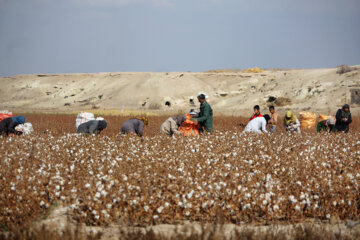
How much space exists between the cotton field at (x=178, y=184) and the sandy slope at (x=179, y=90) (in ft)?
71.7

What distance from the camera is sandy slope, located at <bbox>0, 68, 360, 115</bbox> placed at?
123 ft

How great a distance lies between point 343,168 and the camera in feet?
21.9

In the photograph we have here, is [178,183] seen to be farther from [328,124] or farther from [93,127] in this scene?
[328,124]

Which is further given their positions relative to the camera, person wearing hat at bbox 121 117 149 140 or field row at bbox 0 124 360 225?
person wearing hat at bbox 121 117 149 140

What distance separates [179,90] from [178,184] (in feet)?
153

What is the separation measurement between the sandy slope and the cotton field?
71.7 ft

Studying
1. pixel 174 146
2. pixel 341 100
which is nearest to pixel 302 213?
pixel 174 146

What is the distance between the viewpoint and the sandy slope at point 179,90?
37.6 meters

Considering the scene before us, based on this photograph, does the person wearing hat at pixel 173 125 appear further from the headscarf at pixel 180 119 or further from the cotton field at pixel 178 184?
the cotton field at pixel 178 184

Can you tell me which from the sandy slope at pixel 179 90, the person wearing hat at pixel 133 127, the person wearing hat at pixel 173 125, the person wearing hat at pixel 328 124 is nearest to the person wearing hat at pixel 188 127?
the person wearing hat at pixel 173 125

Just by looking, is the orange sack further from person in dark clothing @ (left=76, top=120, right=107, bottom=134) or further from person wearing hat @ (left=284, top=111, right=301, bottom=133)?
person wearing hat @ (left=284, top=111, right=301, bottom=133)

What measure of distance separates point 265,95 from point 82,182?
37.4 m

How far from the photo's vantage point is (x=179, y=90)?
52.2m

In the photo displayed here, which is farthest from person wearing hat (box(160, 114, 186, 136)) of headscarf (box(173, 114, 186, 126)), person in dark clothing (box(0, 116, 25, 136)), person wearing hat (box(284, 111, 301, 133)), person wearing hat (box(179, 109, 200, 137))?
person in dark clothing (box(0, 116, 25, 136))
